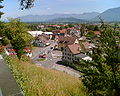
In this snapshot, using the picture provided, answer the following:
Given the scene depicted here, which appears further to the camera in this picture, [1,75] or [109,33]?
[109,33]

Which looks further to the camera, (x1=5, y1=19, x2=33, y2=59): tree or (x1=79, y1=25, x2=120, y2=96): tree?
(x1=5, y1=19, x2=33, y2=59): tree

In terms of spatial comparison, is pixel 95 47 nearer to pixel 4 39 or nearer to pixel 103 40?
pixel 103 40

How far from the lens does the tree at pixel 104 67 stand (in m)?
5.26

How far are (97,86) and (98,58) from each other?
971mm

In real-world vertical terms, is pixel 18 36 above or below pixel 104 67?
below

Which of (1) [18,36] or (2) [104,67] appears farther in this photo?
(1) [18,36]

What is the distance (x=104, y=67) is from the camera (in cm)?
545

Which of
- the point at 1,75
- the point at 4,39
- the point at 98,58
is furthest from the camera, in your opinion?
the point at 4,39

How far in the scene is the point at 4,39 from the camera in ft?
93.7

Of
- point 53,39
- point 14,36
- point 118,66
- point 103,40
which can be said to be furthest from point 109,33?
point 53,39

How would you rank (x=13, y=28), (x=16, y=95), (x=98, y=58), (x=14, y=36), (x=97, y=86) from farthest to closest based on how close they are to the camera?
(x=13, y=28), (x=14, y=36), (x=98, y=58), (x=97, y=86), (x=16, y=95)

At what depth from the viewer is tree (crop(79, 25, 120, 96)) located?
5.26 metres

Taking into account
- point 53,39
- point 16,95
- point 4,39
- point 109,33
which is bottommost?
point 53,39

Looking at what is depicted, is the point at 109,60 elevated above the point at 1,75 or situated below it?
below
